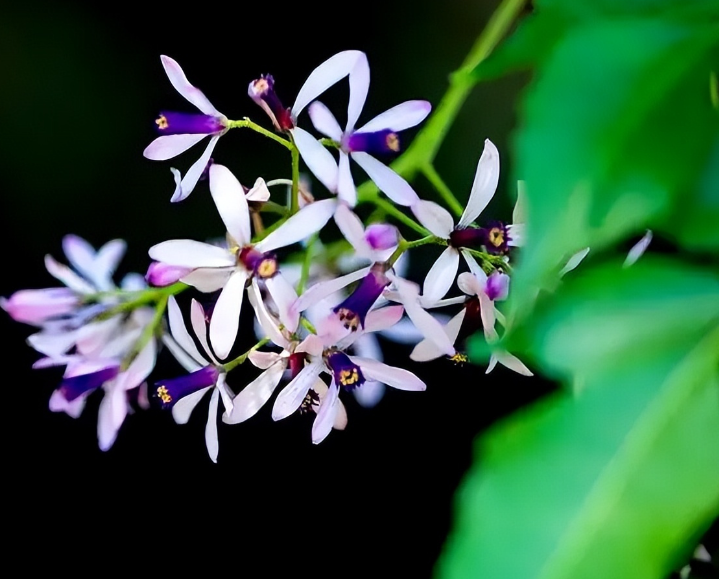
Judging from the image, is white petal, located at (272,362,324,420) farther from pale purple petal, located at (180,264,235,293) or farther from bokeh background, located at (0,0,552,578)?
bokeh background, located at (0,0,552,578)

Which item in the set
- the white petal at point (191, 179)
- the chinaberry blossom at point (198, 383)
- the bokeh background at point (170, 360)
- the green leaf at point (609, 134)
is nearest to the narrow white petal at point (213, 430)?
the chinaberry blossom at point (198, 383)

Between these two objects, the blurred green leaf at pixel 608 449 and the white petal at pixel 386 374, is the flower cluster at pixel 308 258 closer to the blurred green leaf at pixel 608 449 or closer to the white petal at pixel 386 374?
the white petal at pixel 386 374

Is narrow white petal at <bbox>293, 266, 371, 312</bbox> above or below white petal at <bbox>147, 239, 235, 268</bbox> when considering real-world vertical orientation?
below

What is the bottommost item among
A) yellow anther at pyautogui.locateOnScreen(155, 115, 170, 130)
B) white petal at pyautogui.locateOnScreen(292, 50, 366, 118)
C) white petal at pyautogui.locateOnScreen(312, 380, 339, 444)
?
white petal at pyautogui.locateOnScreen(312, 380, 339, 444)

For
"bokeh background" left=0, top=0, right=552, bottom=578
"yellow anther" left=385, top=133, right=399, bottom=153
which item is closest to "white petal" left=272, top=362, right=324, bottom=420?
"yellow anther" left=385, top=133, right=399, bottom=153

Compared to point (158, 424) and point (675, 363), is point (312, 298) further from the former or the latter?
point (158, 424)

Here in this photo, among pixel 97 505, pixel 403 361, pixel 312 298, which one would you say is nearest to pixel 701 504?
pixel 312 298
